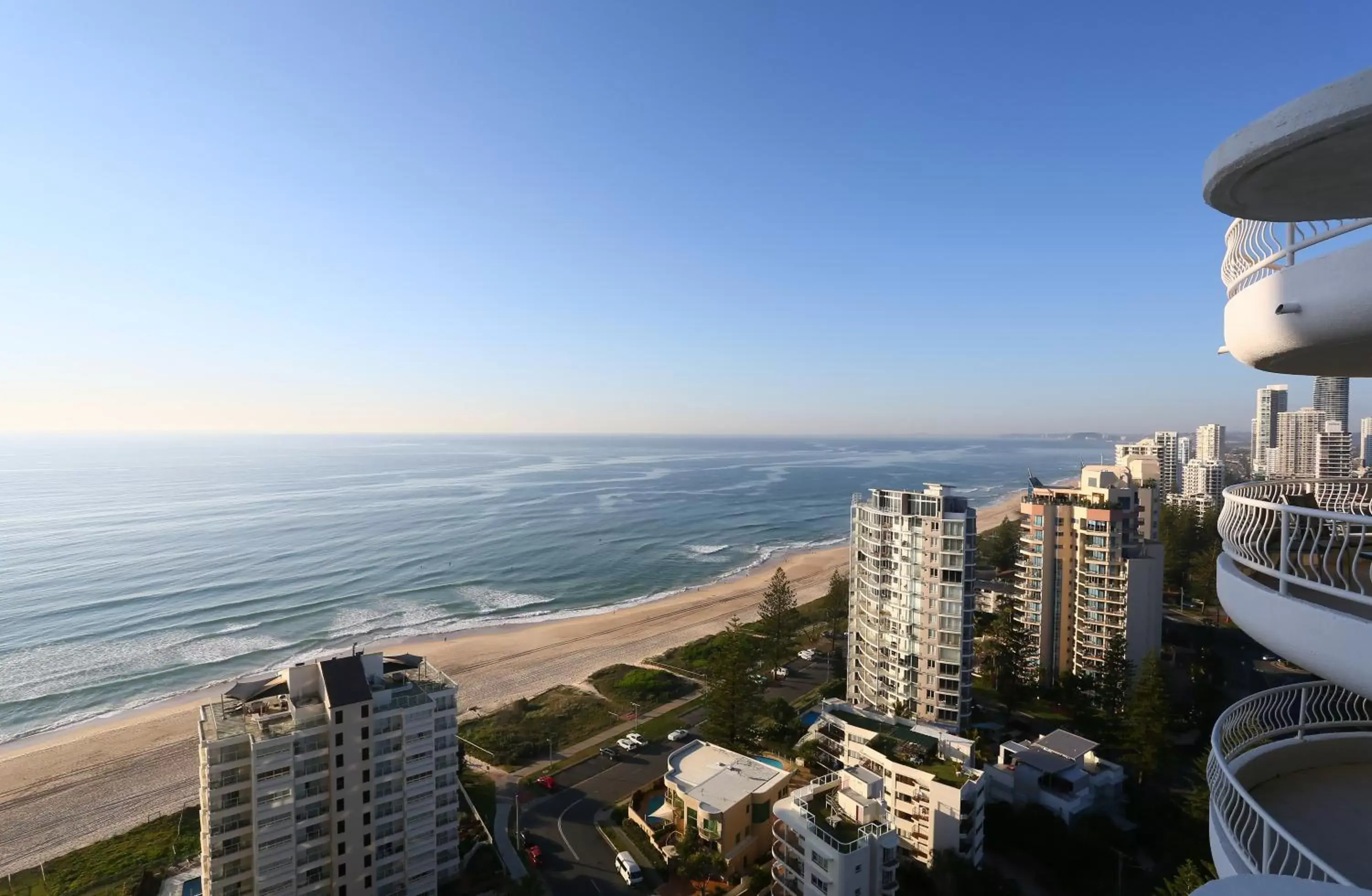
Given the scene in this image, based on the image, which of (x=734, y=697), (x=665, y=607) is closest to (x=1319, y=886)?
(x=734, y=697)

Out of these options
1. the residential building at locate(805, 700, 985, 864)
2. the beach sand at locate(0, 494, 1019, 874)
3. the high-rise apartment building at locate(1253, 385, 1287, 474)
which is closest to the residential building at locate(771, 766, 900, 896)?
the residential building at locate(805, 700, 985, 864)

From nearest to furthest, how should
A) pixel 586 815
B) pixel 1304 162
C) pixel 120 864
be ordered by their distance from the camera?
pixel 1304 162, pixel 120 864, pixel 586 815

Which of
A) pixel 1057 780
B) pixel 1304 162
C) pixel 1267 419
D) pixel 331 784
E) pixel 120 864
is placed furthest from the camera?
pixel 1267 419

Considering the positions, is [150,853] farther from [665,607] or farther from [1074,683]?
[1074,683]

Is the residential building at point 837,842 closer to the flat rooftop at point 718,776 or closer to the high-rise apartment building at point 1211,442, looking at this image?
Result: the flat rooftop at point 718,776

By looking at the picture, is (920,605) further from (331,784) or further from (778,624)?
(331,784)

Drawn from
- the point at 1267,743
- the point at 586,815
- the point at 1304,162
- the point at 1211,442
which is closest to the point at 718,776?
the point at 586,815

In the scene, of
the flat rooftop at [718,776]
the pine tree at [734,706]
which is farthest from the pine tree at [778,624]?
the flat rooftop at [718,776]
